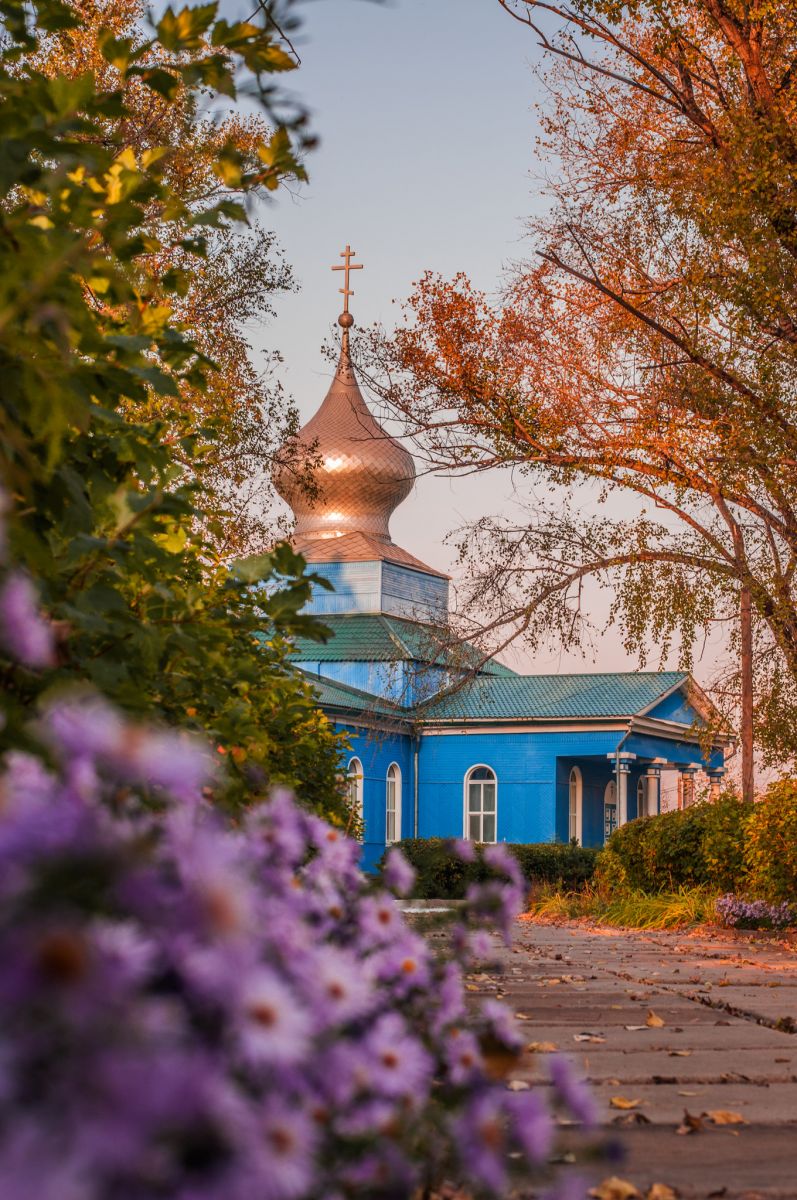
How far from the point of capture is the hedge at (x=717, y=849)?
39.1ft

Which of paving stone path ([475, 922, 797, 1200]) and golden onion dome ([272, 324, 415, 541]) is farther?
golden onion dome ([272, 324, 415, 541])

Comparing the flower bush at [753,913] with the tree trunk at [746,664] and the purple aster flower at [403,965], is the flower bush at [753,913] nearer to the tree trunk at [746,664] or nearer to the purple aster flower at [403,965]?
the tree trunk at [746,664]

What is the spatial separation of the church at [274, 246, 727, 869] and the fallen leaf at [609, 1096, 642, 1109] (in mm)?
21376

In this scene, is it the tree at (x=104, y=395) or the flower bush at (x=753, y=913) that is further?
the flower bush at (x=753, y=913)

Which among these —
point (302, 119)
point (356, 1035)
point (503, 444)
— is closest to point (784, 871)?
point (503, 444)

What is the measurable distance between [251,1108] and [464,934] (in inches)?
47.1

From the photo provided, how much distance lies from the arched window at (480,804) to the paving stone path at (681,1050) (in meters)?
19.6

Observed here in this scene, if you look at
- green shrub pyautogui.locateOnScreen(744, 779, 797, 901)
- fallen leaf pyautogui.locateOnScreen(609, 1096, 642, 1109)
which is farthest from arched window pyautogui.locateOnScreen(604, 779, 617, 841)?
fallen leaf pyautogui.locateOnScreen(609, 1096, 642, 1109)

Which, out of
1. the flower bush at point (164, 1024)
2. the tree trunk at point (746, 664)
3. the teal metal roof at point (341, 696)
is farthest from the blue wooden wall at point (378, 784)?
the flower bush at point (164, 1024)

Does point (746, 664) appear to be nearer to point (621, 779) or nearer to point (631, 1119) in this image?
point (621, 779)

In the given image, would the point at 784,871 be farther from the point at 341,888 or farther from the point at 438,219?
the point at 341,888

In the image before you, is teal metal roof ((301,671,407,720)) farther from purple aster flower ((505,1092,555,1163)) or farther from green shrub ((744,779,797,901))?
purple aster flower ((505,1092,555,1163))

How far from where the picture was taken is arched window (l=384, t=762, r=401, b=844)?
29578mm

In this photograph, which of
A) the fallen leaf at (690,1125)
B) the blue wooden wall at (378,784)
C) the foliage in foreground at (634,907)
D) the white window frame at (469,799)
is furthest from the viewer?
the white window frame at (469,799)
